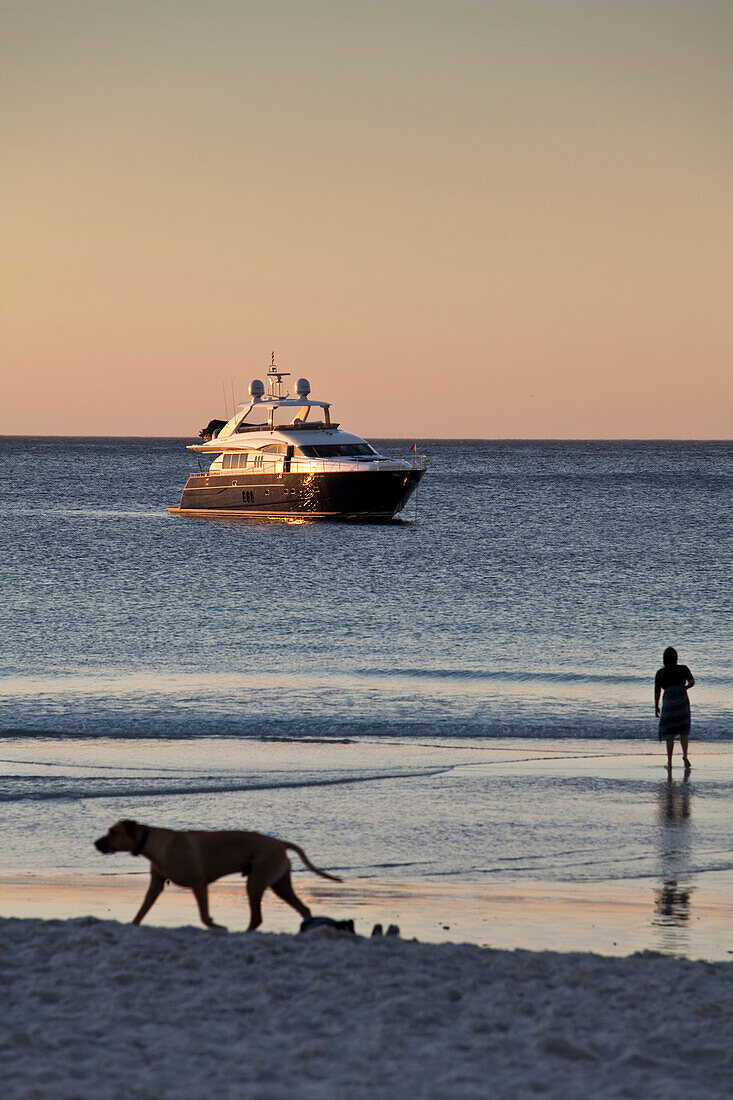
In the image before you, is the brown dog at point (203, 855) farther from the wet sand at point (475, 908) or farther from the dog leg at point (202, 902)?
the wet sand at point (475, 908)

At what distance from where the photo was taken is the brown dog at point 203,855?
19.8ft

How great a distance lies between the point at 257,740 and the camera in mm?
13164

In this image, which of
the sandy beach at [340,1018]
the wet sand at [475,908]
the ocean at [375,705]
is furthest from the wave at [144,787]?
the sandy beach at [340,1018]

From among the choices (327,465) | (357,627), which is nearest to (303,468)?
(327,465)

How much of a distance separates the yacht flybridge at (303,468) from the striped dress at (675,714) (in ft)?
113

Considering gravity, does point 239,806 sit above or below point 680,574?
below

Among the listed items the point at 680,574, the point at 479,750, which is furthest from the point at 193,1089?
the point at 680,574

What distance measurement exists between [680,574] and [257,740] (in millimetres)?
23400

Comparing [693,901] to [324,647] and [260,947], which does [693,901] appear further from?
[324,647]

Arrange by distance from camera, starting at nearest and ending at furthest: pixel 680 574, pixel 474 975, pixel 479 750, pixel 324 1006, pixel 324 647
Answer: pixel 324 1006 → pixel 474 975 → pixel 479 750 → pixel 324 647 → pixel 680 574

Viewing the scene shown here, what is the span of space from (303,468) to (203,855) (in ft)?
140

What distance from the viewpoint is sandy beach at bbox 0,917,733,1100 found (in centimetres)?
419

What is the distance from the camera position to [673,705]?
37.4ft

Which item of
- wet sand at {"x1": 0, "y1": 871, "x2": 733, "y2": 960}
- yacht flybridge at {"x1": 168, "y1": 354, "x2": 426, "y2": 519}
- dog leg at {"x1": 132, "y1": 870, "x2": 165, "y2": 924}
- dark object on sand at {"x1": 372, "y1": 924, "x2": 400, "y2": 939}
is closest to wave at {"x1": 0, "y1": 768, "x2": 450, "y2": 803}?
wet sand at {"x1": 0, "y1": 871, "x2": 733, "y2": 960}
